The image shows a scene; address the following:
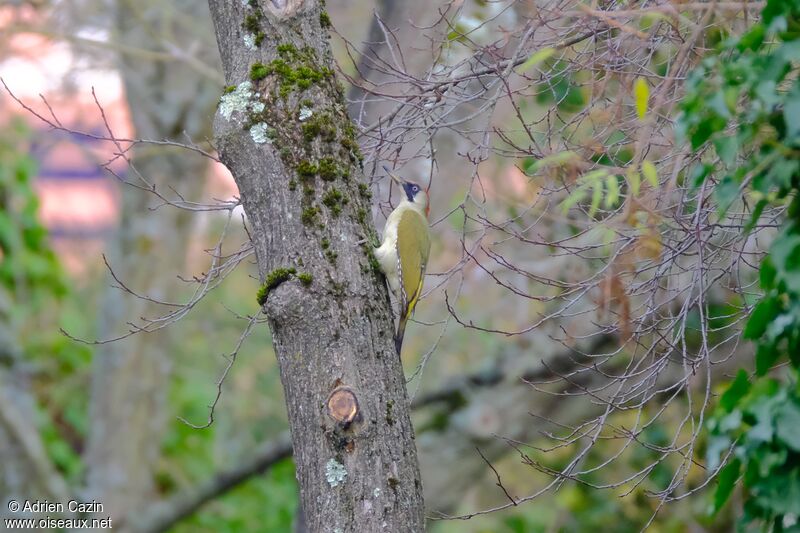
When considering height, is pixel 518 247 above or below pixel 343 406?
above

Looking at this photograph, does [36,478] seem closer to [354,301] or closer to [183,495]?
[183,495]

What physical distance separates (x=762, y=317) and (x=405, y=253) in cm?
239

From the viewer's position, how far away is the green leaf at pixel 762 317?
224 cm

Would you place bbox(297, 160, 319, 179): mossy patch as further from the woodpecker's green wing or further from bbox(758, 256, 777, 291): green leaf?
bbox(758, 256, 777, 291): green leaf

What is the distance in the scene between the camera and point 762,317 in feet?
7.43

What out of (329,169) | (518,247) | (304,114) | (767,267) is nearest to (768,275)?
(767,267)

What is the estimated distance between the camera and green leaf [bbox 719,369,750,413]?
7.28ft

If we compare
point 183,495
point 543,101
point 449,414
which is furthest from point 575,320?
point 183,495

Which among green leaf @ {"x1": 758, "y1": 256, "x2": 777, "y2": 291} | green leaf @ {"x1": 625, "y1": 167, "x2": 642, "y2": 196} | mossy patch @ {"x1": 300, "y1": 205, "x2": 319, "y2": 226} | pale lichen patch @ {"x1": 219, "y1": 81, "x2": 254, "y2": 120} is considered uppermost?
pale lichen patch @ {"x1": 219, "y1": 81, "x2": 254, "y2": 120}

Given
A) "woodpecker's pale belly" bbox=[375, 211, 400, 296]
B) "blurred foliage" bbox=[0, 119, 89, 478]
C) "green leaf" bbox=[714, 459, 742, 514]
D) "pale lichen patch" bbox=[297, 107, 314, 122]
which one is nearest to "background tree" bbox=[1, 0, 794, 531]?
"pale lichen patch" bbox=[297, 107, 314, 122]

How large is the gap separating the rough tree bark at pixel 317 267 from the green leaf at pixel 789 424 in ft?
4.88

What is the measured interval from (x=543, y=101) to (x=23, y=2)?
19.7ft

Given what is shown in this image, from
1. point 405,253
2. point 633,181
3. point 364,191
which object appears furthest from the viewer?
point 405,253

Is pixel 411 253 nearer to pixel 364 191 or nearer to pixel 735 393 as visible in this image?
pixel 364 191
